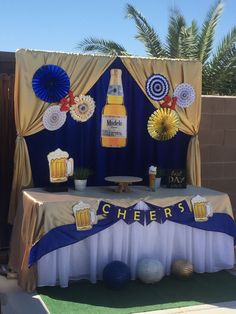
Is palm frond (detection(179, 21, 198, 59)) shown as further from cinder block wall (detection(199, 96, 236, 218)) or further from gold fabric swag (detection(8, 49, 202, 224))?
gold fabric swag (detection(8, 49, 202, 224))

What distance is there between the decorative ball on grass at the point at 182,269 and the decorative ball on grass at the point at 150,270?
0.21 m

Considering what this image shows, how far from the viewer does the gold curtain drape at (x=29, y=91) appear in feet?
17.4

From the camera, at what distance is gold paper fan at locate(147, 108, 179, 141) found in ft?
19.4

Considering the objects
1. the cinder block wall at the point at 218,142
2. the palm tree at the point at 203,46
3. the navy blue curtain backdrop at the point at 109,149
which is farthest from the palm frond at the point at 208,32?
the navy blue curtain backdrop at the point at 109,149

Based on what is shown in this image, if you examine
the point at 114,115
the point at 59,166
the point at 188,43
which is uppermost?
the point at 188,43

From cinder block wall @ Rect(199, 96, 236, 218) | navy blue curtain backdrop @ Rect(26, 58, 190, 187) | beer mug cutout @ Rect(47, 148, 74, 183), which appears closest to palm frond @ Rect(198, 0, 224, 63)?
cinder block wall @ Rect(199, 96, 236, 218)

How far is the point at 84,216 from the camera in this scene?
4.83 metres

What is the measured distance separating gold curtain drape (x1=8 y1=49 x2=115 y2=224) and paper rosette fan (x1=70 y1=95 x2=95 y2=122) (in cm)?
9

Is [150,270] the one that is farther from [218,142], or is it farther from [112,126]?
[218,142]

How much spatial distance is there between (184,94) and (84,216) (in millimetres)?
2094

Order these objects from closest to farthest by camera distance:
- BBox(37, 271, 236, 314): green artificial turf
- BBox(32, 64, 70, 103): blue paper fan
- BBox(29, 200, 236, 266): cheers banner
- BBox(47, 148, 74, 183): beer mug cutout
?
BBox(37, 271, 236, 314): green artificial turf
BBox(29, 200, 236, 266): cheers banner
BBox(47, 148, 74, 183): beer mug cutout
BBox(32, 64, 70, 103): blue paper fan

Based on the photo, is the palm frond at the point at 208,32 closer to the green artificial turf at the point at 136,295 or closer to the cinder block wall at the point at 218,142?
the cinder block wall at the point at 218,142

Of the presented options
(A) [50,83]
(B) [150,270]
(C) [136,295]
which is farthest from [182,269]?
(A) [50,83]

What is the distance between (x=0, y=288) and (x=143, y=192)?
5.66 ft
